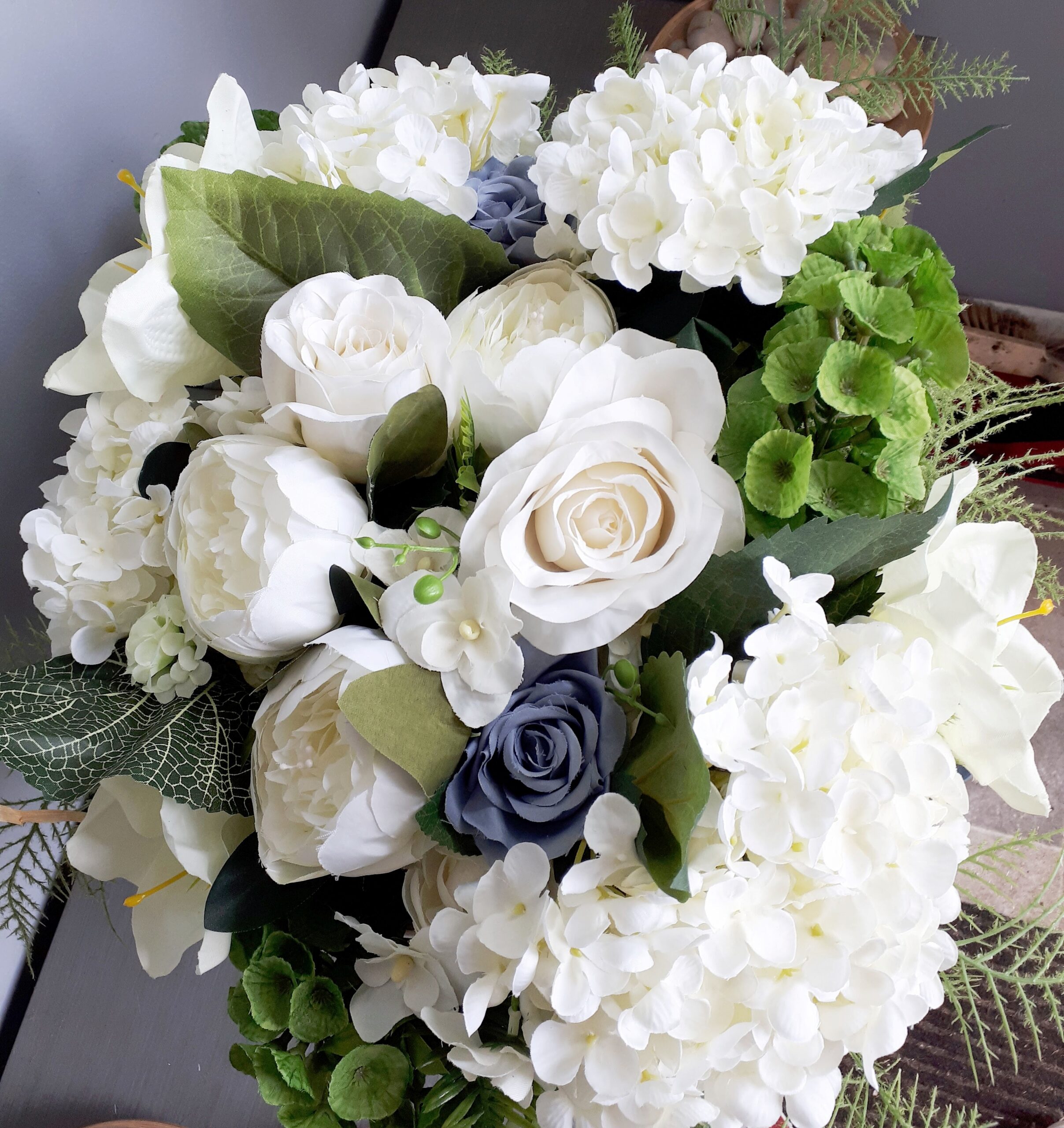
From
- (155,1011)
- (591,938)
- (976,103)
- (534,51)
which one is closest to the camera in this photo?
(591,938)

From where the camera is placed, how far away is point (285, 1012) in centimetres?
38

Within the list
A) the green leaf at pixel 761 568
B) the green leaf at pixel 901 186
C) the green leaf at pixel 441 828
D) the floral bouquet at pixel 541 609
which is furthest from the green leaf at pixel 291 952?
the green leaf at pixel 901 186

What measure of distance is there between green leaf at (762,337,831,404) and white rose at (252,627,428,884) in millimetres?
183

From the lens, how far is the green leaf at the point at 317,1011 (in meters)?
0.37

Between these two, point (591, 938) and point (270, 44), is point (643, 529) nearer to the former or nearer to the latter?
point (591, 938)

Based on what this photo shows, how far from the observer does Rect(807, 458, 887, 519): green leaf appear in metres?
0.35

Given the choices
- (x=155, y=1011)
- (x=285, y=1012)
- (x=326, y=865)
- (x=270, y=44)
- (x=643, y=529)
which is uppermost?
(x=270, y=44)

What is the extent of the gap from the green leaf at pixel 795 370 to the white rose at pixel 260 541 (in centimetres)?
17

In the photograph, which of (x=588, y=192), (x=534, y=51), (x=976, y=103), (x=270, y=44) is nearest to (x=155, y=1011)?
(x=588, y=192)

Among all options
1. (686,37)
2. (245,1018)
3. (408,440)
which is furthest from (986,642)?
(686,37)

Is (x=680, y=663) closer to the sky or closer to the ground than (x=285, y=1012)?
closer to the sky

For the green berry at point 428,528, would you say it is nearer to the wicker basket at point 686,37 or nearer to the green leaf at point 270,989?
the green leaf at point 270,989

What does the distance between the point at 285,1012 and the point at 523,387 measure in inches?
11.3

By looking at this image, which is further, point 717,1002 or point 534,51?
point 534,51
